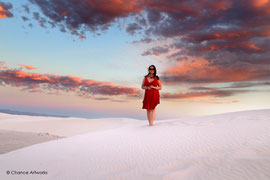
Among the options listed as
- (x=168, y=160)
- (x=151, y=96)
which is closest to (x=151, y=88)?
(x=151, y=96)

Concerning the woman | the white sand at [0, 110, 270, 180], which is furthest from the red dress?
the white sand at [0, 110, 270, 180]

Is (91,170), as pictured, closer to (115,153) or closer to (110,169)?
(110,169)

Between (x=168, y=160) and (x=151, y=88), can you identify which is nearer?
(x=168, y=160)

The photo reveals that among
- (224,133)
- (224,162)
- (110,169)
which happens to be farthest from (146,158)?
(224,133)

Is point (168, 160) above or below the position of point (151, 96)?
below

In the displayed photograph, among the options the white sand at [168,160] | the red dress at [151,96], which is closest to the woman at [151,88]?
the red dress at [151,96]

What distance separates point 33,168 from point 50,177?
2.92 feet

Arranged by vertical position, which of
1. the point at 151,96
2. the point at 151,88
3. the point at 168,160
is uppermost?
the point at 151,88

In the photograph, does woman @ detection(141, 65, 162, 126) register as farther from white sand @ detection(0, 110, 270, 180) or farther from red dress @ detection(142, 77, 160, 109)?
white sand @ detection(0, 110, 270, 180)

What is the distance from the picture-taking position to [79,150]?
5.25 m

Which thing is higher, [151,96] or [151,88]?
[151,88]

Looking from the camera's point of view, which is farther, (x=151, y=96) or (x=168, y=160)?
(x=151, y=96)

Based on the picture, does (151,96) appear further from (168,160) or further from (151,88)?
(168,160)

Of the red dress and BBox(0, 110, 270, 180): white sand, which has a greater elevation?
the red dress
